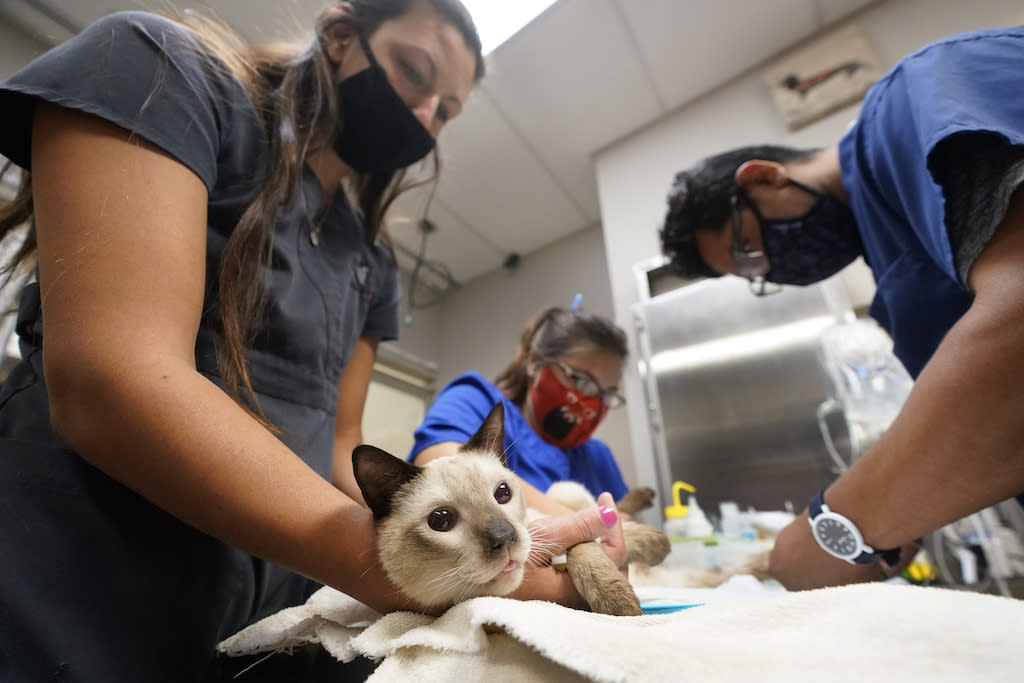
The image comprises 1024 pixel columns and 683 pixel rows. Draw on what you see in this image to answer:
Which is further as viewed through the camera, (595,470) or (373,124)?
(595,470)

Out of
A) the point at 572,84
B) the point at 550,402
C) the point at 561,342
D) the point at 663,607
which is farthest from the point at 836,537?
the point at 572,84

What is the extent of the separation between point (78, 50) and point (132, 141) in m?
0.14

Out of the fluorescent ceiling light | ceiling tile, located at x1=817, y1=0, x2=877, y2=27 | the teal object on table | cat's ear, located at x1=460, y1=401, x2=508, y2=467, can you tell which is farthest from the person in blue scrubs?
ceiling tile, located at x1=817, y1=0, x2=877, y2=27

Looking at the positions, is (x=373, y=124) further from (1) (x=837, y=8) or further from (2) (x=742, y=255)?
(1) (x=837, y=8)

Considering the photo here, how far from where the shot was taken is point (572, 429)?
4.43ft

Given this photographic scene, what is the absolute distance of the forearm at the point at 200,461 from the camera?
0.40 metres

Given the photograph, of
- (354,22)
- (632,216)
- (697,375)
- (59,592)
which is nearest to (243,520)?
(59,592)

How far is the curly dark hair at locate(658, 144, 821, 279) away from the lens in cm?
120

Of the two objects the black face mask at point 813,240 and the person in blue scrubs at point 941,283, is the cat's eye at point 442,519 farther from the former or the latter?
the black face mask at point 813,240

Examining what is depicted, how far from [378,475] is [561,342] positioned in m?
0.98

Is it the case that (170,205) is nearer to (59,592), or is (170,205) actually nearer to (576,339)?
(59,592)

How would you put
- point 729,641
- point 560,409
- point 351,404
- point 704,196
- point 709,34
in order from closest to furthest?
point 729,641, point 351,404, point 704,196, point 560,409, point 709,34

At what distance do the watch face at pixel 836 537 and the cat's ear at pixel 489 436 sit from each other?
605 millimetres

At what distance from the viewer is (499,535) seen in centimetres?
49
